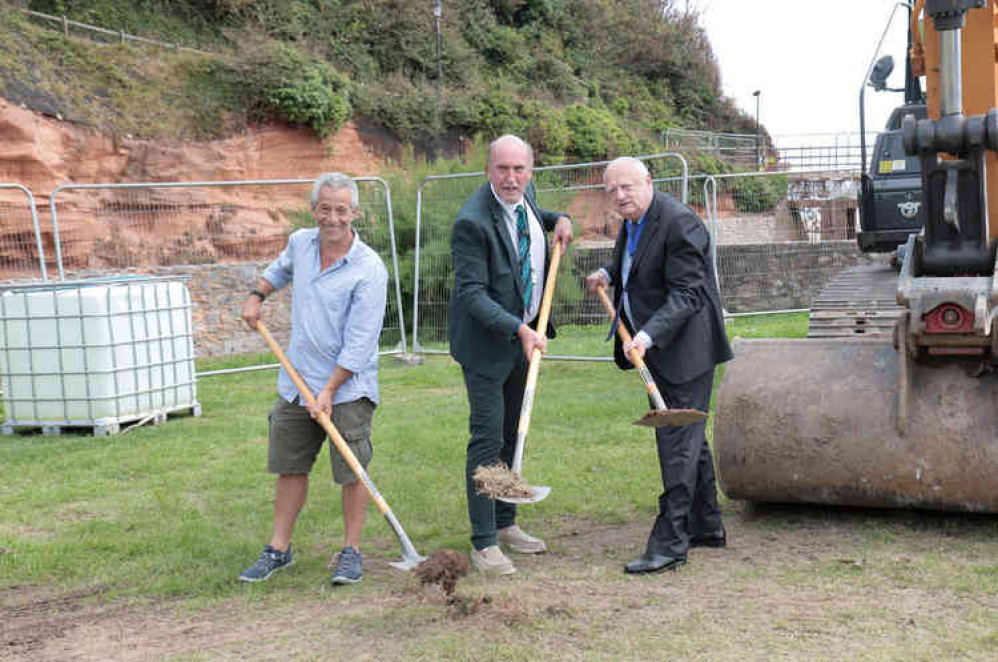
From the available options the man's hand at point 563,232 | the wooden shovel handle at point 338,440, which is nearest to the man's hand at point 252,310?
the wooden shovel handle at point 338,440

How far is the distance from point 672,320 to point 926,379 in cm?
141

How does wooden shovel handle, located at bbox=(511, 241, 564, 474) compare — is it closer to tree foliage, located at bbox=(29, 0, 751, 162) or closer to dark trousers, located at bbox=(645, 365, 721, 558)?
dark trousers, located at bbox=(645, 365, 721, 558)

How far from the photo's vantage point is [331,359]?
15.7 ft

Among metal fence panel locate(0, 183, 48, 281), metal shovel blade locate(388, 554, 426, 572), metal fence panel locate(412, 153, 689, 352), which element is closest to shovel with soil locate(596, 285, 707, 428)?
metal shovel blade locate(388, 554, 426, 572)

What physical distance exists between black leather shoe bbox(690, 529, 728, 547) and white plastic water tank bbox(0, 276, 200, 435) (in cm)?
554

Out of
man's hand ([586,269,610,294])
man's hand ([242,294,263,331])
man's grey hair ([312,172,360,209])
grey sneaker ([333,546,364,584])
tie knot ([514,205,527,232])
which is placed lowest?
grey sneaker ([333,546,364,584])

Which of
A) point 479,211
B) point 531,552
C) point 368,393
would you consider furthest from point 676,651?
point 479,211

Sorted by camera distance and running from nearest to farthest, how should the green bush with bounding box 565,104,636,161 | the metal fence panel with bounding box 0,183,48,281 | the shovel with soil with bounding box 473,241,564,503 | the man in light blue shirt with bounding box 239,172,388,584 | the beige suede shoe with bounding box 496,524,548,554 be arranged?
1. the shovel with soil with bounding box 473,241,564,503
2. the man in light blue shirt with bounding box 239,172,388,584
3. the beige suede shoe with bounding box 496,524,548,554
4. the metal fence panel with bounding box 0,183,48,281
5. the green bush with bounding box 565,104,636,161

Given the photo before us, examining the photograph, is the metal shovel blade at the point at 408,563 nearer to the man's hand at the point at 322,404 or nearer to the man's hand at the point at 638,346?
the man's hand at the point at 322,404

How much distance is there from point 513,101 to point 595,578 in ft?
76.8

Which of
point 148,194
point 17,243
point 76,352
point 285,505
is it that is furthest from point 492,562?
Answer: point 148,194

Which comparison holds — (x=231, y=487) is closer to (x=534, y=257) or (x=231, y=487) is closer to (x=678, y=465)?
(x=534, y=257)

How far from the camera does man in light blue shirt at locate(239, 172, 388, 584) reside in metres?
4.71

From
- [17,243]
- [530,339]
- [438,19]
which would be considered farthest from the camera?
[438,19]
